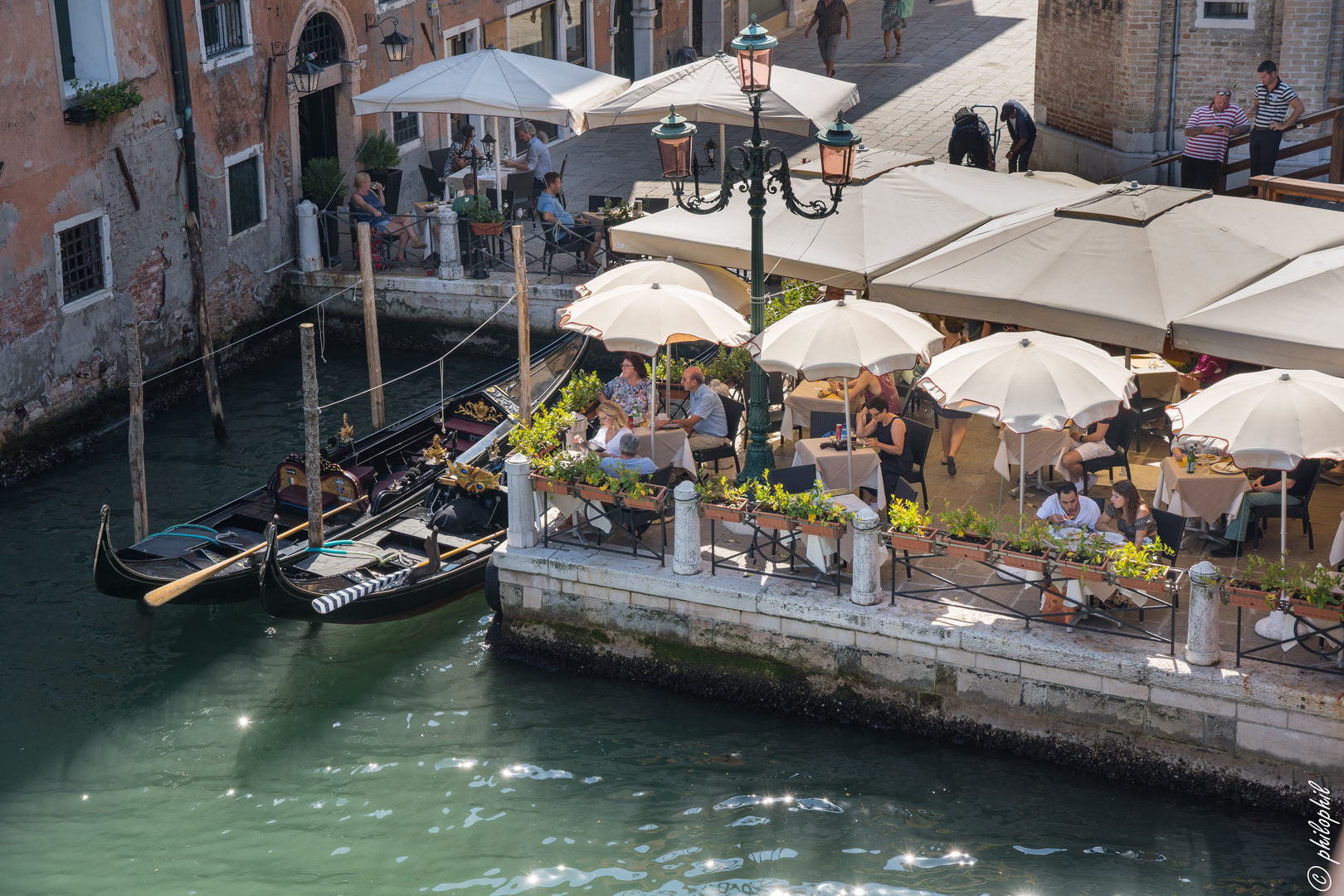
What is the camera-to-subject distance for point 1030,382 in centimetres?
843

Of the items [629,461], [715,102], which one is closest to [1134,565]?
[629,461]

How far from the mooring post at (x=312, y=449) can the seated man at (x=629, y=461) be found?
2.31 metres

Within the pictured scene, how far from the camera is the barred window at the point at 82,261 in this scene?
530 inches

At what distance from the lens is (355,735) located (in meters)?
9.31

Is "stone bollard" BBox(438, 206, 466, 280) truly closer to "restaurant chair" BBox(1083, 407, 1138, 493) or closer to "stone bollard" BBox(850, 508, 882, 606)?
"restaurant chair" BBox(1083, 407, 1138, 493)

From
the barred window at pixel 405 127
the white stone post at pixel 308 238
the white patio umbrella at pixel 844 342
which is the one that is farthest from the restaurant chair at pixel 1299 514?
the barred window at pixel 405 127

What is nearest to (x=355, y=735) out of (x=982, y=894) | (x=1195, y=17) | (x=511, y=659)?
(x=511, y=659)

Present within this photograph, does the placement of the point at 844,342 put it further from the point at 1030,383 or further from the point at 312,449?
the point at 312,449

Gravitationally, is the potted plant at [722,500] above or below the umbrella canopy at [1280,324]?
below

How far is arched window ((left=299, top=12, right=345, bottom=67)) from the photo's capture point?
1655 centimetres

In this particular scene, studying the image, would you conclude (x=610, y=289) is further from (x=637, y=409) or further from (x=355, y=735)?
(x=355, y=735)

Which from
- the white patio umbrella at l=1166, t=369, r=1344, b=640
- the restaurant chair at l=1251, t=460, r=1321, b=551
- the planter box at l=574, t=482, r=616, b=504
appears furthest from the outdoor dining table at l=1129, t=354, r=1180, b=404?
the planter box at l=574, t=482, r=616, b=504

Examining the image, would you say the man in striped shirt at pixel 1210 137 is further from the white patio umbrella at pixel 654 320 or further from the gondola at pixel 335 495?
the white patio umbrella at pixel 654 320

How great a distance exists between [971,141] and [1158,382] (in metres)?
6.48
